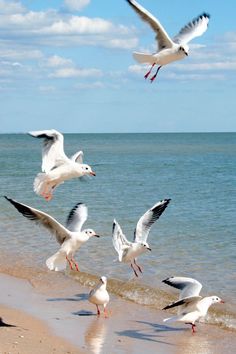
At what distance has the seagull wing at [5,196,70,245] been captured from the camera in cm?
1030

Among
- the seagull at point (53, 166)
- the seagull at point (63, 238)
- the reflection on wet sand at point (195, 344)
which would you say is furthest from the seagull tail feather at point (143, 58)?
the reflection on wet sand at point (195, 344)

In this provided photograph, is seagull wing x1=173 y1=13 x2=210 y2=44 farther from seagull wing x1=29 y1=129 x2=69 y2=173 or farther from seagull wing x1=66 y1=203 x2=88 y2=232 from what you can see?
seagull wing x1=66 y1=203 x2=88 y2=232

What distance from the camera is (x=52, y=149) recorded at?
10375mm

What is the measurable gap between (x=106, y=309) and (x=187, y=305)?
55.9 inches

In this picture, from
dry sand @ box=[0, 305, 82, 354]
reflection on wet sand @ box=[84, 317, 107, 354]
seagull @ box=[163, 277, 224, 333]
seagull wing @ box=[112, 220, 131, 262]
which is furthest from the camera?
seagull wing @ box=[112, 220, 131, 262]

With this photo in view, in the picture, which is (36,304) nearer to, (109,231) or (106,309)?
(106,309)

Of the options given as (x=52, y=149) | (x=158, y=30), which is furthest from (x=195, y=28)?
(x=52, y=149)

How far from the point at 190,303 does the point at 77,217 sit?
8.00ft

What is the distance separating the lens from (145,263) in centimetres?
1494

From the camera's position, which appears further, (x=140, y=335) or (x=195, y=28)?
(x=195, y=28)

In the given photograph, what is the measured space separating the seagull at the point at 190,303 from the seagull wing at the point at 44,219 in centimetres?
166

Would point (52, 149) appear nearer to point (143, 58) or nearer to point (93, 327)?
point (143, 58)

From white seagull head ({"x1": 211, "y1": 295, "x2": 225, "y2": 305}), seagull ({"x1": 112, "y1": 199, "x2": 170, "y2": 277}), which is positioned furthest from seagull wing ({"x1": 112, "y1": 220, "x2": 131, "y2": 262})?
white seagull head ({"x1": 211, "y1": 295, "x2": 225, "y2": 305})

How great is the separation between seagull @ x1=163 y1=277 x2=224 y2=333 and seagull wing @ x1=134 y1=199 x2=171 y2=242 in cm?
143
